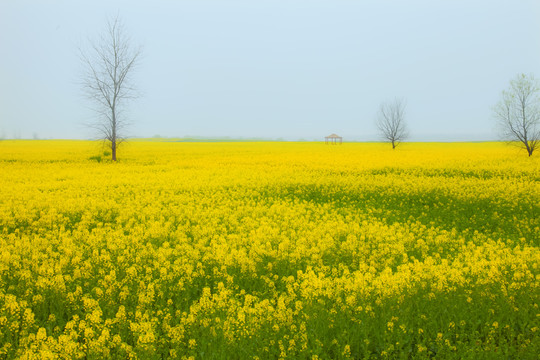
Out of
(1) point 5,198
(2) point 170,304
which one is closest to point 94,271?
(2) point 170,304

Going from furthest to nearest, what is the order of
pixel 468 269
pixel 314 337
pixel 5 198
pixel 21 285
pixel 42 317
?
pixel 5 198 → pixel 468 269 → pixel 21 285 → pixel 42 317 → pixel 314 337

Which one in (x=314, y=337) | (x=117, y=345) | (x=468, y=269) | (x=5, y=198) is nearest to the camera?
(x=117, y=345)

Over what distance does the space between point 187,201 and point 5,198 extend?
23.2ft

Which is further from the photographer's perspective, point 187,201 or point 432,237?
point 187,201

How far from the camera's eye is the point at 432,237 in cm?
1055

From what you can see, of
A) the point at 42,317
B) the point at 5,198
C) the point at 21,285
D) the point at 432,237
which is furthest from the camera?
the point at 5,198

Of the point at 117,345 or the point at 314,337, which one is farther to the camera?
the point at 314,337

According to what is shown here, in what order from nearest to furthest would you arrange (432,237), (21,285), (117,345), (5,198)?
(117,345) < (21,285) < (432,237) < (5,198)

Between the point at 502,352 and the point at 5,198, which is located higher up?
the point at 5,198

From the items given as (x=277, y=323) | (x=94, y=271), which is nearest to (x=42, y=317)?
(x=94, y=271)

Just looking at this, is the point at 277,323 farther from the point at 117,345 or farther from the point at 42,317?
the point at 42,317

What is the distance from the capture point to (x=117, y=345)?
15.7ft

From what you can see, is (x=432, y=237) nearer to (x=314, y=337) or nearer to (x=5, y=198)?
(x=314, y=337)

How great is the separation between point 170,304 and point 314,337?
2.38m
